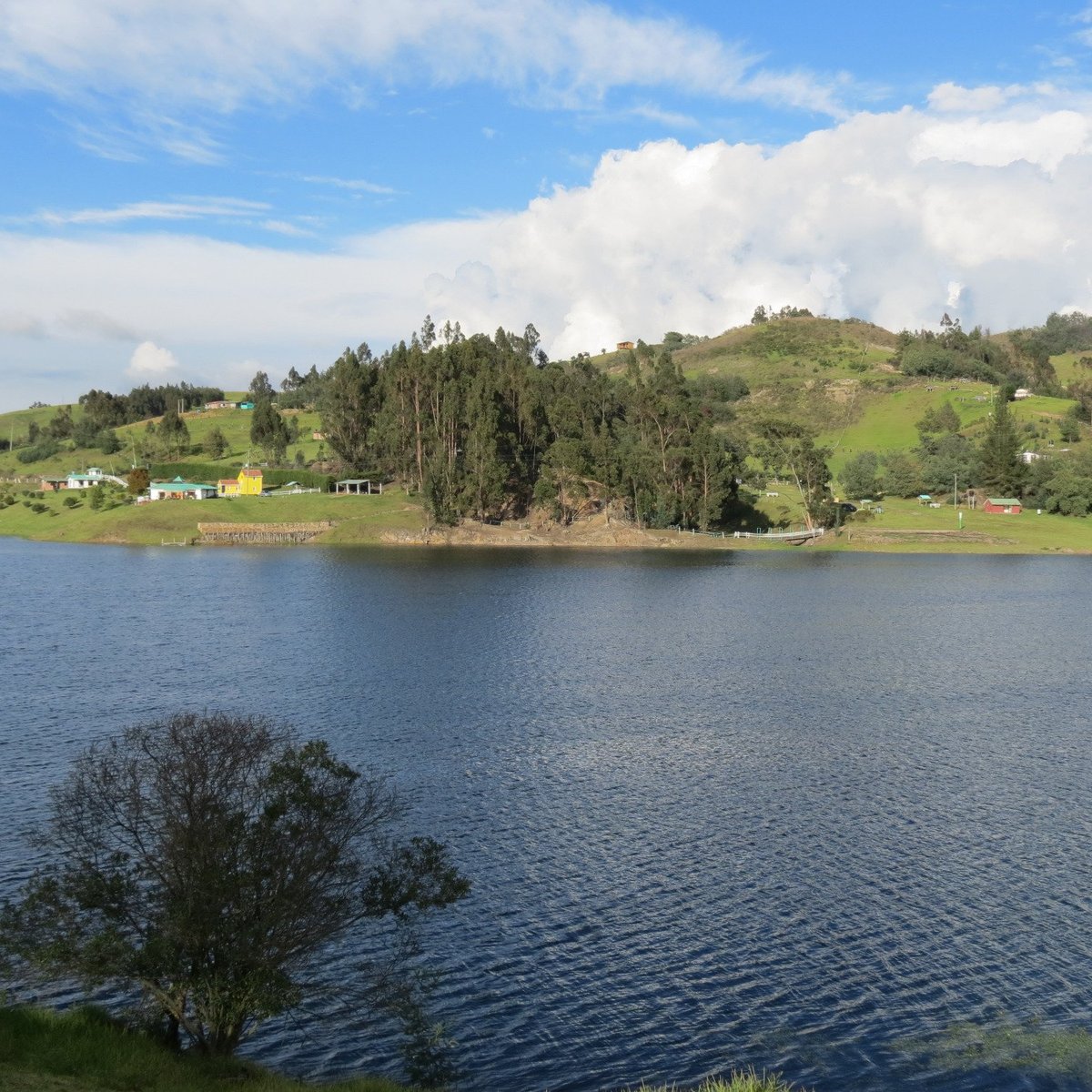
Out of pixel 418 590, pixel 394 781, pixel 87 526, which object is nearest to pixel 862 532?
pixel 418 590

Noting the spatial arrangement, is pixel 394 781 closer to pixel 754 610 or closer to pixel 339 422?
pixel 754 610

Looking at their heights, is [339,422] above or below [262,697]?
above

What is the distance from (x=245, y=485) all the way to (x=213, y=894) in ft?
539

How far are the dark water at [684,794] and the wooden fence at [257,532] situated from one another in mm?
64020

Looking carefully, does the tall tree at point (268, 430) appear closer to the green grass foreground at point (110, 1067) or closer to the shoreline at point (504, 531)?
the shoreline at point (504, 531)

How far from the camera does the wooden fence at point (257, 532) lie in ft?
511

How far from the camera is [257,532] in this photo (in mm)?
156000

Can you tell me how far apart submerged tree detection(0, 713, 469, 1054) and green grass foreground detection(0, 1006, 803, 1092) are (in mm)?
848

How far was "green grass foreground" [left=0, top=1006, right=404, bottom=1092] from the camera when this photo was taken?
18406mm

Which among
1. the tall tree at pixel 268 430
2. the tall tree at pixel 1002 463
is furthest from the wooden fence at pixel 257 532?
the tall tree at pixel 1002 463

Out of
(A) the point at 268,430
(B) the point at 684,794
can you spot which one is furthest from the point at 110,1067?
(A) the point at 268,430

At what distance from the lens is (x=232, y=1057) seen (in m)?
20.8

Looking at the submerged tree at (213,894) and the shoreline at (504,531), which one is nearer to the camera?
the submerged tree at (213,894)

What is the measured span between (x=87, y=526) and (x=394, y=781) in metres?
137
